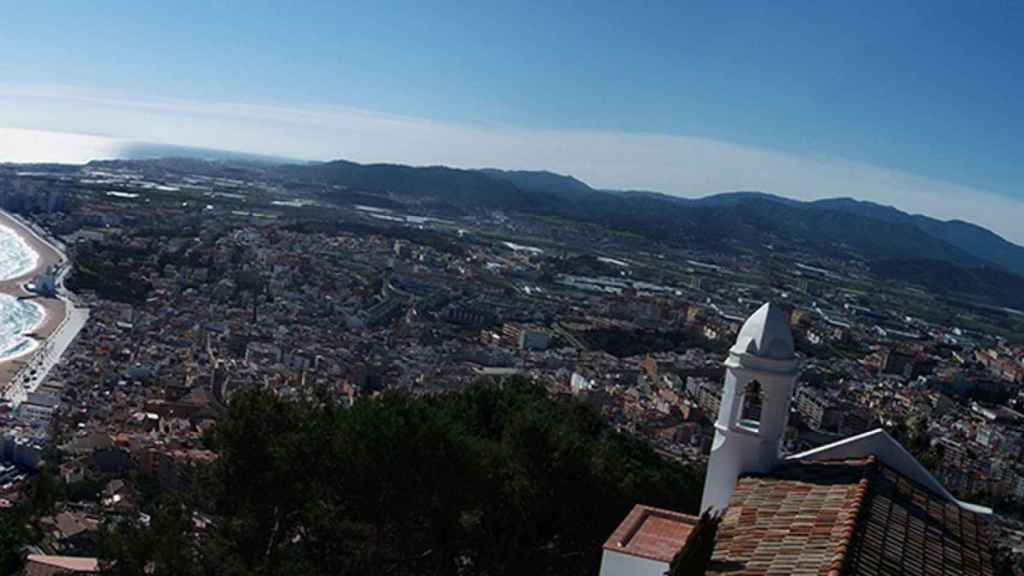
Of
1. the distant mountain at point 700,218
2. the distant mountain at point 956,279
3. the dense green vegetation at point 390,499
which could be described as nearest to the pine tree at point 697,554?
the dense green vegetation at point 390,499

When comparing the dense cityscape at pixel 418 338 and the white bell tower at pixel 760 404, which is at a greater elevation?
the white bell tower at pixel 760 404

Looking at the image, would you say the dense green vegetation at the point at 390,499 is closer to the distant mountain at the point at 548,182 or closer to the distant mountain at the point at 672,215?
the distant mountain at the point at 672,215

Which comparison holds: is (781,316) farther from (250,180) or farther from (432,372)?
(250,180)

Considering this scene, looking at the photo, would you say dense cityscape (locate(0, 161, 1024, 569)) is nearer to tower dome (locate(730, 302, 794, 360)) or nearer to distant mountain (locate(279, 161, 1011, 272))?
tower dome (locate(730, 302, 794, 360))

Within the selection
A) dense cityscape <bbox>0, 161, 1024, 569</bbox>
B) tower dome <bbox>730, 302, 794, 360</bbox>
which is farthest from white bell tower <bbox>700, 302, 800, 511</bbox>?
dense cityscape <bbox>0, 161, 1024, 569</bbox>

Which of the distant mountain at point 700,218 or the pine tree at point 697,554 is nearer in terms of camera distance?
the pine tree at point 697,554
